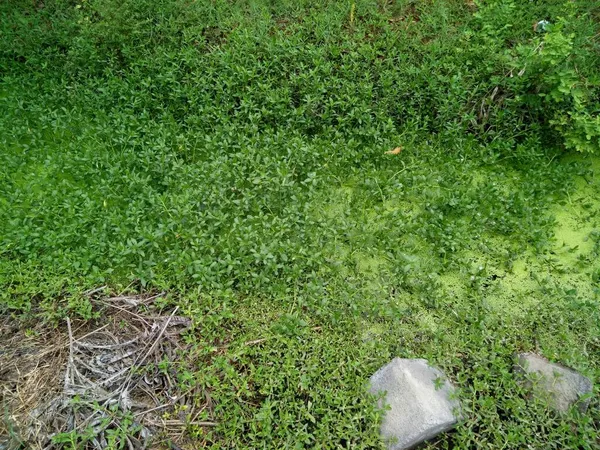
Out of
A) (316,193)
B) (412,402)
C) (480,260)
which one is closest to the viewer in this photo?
(412,402)

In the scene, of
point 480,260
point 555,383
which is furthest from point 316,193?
point 555,383

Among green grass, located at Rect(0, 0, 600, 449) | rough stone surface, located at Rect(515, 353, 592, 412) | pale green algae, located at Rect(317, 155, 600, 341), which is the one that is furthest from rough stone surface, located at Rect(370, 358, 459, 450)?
rough stone surface, located at Rect(515, 353, 592, 412)

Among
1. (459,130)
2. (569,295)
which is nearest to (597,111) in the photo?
(459,130)

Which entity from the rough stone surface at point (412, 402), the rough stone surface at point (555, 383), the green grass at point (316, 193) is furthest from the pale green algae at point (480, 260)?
the rough stone surface at point (555, 383)

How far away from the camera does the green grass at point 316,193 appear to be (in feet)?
9.76

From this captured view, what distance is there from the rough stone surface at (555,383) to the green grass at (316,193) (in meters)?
0.07

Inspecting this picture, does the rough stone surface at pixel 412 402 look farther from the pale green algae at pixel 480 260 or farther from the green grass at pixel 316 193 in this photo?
the pale green algae at pixel 480 260

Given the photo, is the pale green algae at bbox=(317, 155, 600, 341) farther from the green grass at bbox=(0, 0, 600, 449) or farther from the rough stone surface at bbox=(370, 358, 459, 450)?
the rough stone surface at bbox=(370, 358, 459, 450)

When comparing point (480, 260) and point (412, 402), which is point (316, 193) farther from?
point (412, 402)

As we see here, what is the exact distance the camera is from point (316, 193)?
3730 mm

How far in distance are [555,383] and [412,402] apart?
32.0 inches

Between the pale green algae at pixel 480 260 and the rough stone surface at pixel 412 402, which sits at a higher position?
the pale green algae at pixel 480 260

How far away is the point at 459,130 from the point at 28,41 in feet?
12.7

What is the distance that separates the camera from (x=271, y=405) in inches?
110
